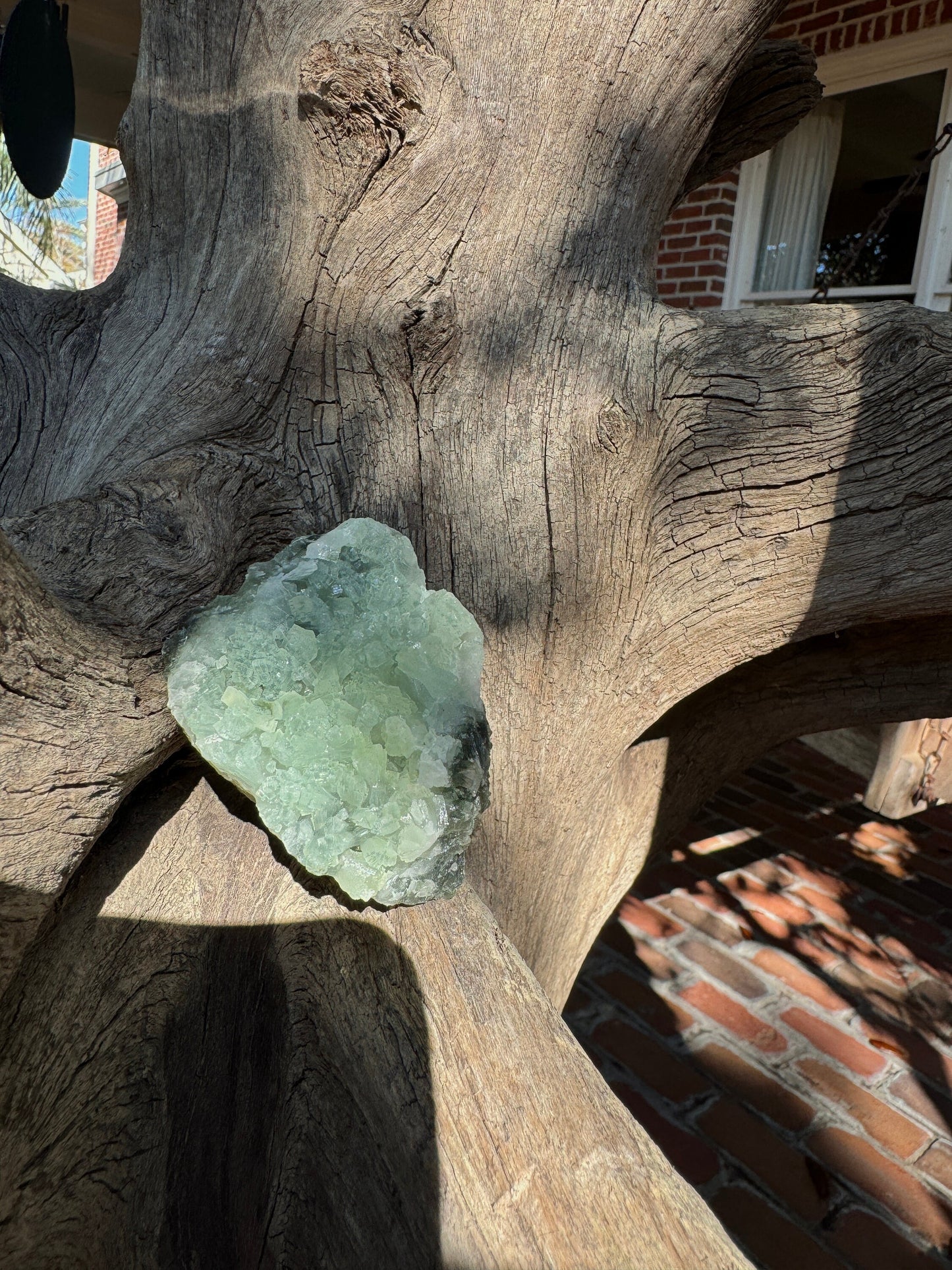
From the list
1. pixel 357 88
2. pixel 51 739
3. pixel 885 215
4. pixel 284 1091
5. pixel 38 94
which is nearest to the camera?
pixel 51 739

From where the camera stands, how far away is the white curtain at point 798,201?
680cm

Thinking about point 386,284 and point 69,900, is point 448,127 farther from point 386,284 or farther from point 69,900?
point 69,900

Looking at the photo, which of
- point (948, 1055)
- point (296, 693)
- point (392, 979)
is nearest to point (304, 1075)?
point (392, 979)

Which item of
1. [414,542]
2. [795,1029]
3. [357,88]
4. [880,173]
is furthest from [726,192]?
[414,542]

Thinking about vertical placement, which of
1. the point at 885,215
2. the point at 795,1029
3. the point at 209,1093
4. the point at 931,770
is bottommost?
the point at 795,1029

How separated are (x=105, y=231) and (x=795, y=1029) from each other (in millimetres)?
17400

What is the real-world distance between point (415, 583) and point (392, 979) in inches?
20.0

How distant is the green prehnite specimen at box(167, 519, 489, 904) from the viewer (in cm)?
109

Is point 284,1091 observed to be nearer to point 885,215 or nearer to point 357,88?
point 357,88

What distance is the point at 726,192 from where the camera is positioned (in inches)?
277

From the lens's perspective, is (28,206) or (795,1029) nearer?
(795,1029)

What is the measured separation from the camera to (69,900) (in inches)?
45.0

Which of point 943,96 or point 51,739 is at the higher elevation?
point 943,96

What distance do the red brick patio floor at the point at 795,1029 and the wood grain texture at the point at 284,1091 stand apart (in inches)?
77.8
